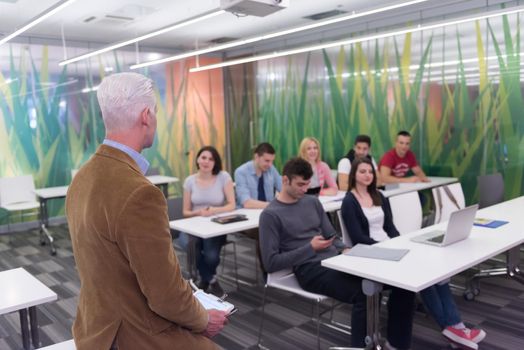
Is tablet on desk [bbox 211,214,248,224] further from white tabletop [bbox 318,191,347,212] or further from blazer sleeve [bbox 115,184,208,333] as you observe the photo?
blazer sleeve [bbox 115,184,208,333]

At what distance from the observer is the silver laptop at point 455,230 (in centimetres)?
283

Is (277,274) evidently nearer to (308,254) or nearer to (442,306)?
(308,254)

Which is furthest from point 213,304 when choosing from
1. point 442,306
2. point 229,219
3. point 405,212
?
point 405,212

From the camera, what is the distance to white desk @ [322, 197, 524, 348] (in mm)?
2387

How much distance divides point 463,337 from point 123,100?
8.94 feet

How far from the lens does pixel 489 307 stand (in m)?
3.77

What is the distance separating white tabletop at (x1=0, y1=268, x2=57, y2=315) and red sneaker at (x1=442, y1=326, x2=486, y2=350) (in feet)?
7.90

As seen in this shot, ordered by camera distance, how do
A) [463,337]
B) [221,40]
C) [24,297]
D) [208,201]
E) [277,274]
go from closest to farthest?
[24,297] → [463,337] → [277,274] → [208,201] → [221,40]

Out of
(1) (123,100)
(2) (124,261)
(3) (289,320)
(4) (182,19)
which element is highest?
(4) (182,19)

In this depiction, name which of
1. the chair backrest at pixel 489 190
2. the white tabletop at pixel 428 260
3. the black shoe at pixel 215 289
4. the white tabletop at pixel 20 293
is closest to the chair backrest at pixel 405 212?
the white tabletop at pixel 428 260

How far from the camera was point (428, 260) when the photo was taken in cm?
265

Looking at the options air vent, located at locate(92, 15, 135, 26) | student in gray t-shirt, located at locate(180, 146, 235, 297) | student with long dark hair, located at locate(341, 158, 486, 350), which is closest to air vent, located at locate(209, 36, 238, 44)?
air vent, located at locate(92, 15, 135, 26)

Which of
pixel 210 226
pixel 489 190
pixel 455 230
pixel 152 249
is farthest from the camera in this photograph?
pixel 489 190

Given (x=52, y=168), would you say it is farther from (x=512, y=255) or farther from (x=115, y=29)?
(x=512, y=255)
